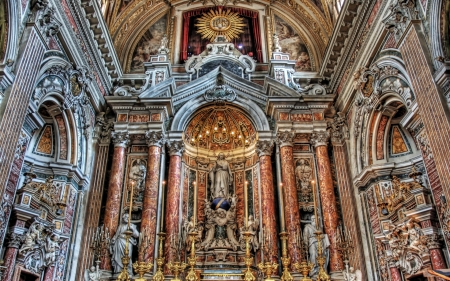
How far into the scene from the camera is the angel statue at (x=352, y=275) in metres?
11.7

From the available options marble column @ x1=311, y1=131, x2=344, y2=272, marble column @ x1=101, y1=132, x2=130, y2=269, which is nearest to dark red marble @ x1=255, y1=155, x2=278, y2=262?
marble column @ x1=311, y1=131, x2=344, y2=272

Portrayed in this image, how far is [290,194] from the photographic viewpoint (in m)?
13.2

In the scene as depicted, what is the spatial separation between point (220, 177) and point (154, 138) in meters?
2.65

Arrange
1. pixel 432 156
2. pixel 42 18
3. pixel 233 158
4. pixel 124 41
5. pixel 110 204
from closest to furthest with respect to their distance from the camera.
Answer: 1. pixel 432 156
2. pixel 42 18
3. pixel 110 204
4. pixel 233 158
5. pixel 124 41

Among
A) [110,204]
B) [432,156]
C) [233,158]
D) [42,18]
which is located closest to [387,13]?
[432,156]

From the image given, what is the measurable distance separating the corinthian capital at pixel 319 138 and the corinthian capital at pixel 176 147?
453cm

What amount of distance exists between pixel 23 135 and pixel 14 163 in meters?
1.11

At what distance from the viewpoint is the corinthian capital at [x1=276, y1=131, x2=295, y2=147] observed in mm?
14117

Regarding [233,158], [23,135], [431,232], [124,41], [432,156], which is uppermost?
[124,41]

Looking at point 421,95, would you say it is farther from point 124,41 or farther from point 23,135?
point 124,41

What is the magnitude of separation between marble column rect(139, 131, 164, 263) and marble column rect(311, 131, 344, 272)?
529cm

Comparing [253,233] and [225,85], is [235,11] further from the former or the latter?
[253,233]

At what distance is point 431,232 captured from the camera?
9586 mm

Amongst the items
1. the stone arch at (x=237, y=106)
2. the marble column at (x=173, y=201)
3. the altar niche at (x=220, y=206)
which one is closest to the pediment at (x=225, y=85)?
the stone arch at (x=237, y=106)
